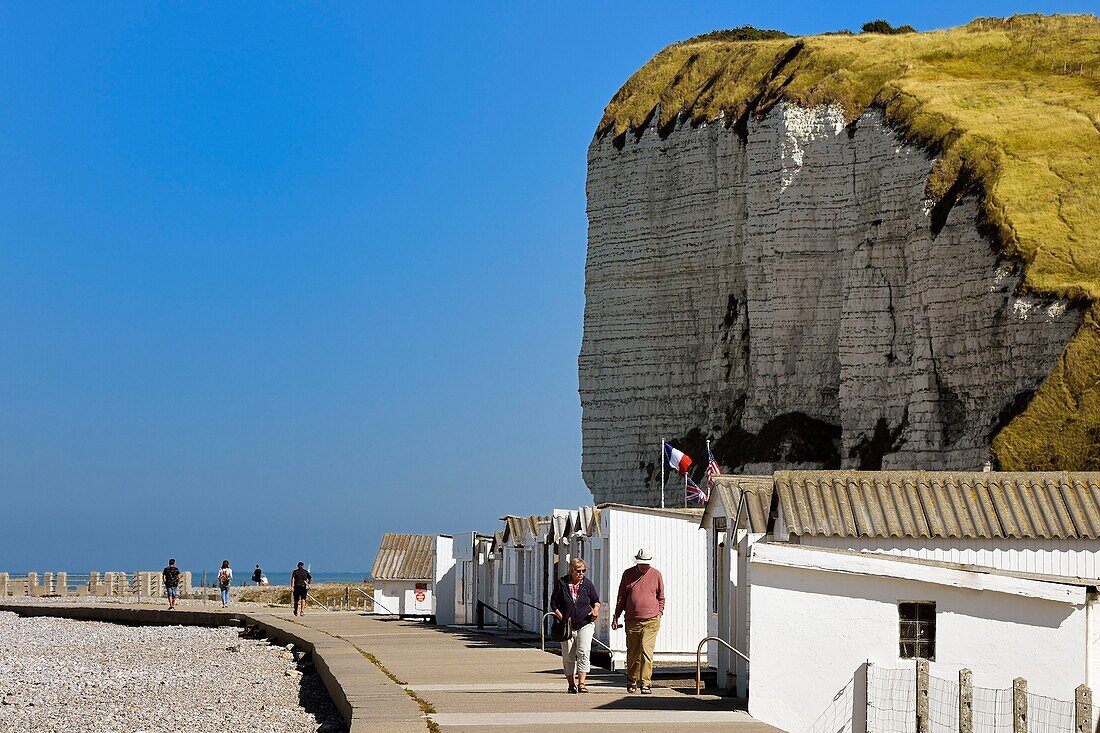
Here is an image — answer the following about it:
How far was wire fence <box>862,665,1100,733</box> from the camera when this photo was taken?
1359 centimetres

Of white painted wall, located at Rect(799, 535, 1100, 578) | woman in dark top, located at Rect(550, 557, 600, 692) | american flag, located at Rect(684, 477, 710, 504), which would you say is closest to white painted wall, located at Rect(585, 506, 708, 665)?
woman in dark top, located at Rect(550, 557, 600, 692)

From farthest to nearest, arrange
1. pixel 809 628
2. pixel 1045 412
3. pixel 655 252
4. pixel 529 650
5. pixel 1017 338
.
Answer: pixel 655 252 → pixel 1017 338 → pixel 1045 412 → pixel 529 650 → pixel 809 628

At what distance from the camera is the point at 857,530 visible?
1714 cm

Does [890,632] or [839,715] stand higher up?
[890,632]

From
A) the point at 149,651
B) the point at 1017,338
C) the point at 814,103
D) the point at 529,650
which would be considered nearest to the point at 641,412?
the point at 814,103

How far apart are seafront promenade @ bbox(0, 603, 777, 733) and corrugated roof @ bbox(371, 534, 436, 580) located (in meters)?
17.3

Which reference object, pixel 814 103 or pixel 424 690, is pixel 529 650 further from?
pixel 814 103

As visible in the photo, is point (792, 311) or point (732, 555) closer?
point (732, 555)

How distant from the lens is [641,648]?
16.9m

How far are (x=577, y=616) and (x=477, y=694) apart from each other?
164cm

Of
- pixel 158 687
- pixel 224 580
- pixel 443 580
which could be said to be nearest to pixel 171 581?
pixel 224 580

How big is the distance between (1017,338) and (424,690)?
37.2 meters

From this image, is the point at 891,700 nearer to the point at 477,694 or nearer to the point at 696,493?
the point at 477,694

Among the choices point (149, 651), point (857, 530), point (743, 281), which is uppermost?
point (743, 281)
